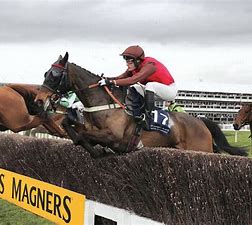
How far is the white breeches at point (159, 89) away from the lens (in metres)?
4.90

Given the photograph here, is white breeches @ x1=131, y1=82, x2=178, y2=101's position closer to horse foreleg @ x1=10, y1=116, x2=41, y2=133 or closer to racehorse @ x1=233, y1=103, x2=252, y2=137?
horse foreleg @ x1=10, y1=116, x2=41, y2=133

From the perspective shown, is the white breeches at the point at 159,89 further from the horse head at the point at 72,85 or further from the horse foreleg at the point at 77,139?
the horse foreleg at the point at 77,139

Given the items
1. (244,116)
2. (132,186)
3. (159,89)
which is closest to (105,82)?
(159,89)

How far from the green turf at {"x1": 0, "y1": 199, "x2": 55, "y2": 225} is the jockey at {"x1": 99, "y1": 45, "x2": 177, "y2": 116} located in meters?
2.02

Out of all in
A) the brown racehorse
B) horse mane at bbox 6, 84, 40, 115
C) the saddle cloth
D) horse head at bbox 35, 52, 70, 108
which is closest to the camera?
horse head at bbox 35, 52, 70, 108

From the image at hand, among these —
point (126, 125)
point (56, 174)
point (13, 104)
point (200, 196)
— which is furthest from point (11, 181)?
point (200, 196)

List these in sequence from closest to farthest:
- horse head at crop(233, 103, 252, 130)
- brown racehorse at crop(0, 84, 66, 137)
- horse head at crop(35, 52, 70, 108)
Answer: horse head at crop(35, 52, 70, 108)
brown racehorse at crop(0, 84, 66, 137)
horse head at crop(233, 103, 252, 130)

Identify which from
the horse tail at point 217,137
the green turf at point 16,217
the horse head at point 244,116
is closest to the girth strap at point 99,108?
the green turf at point 16,217

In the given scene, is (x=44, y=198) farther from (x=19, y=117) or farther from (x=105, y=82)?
(x=19, y=117)

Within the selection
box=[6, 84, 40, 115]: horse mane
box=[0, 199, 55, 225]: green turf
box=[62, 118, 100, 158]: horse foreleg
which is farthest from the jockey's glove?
box=[6, 84, 40, 115]: horse mane

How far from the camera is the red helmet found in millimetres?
4789

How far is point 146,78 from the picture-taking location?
4.85 metres

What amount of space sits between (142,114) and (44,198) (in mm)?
1631

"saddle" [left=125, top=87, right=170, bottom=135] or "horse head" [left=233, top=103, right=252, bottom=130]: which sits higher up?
"saddle" [left=125, top=87, right=170, bottom=135]
